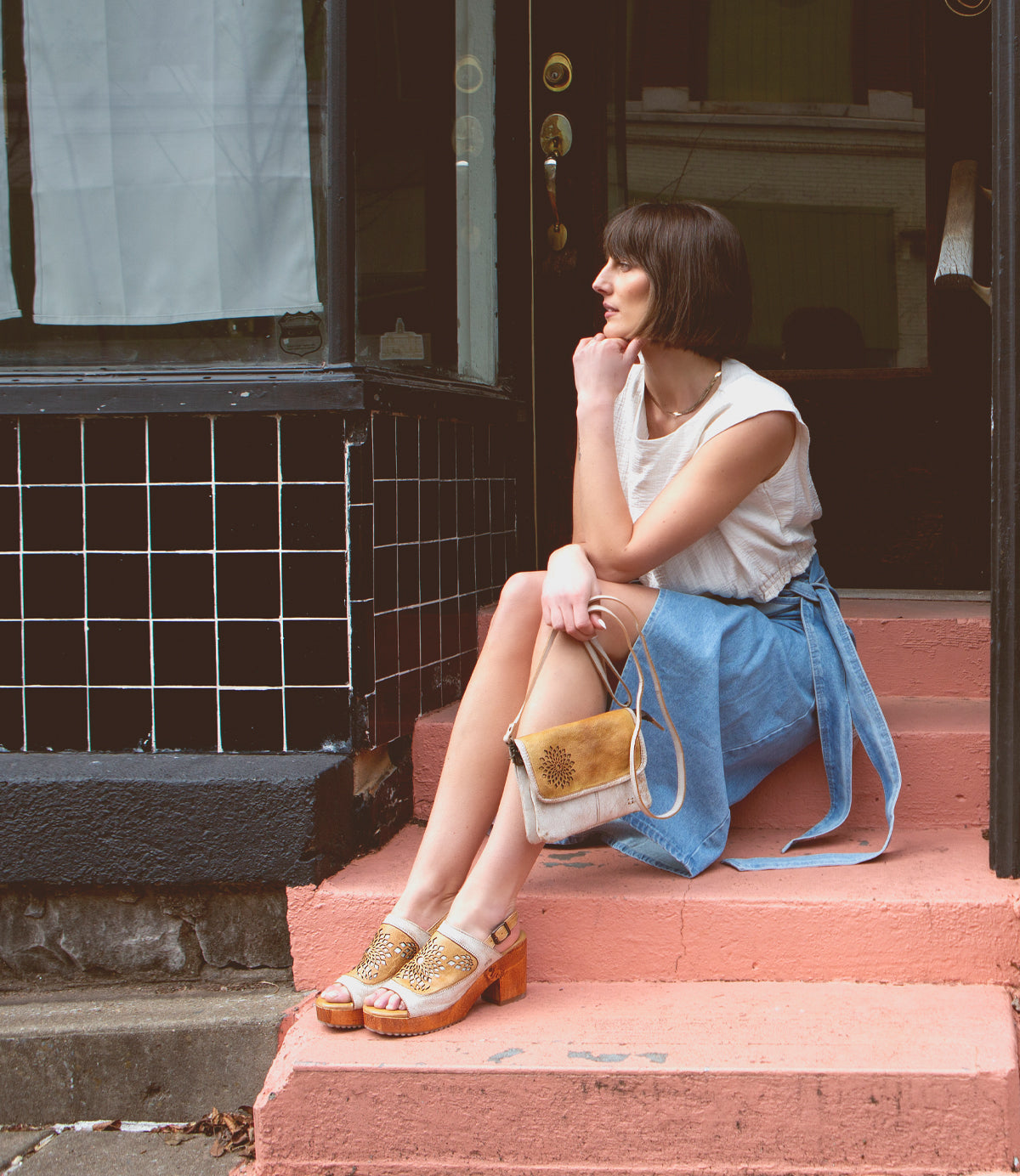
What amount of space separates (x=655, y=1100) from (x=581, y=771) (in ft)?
1.73

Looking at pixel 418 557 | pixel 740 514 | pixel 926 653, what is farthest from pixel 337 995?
pixel 926 653

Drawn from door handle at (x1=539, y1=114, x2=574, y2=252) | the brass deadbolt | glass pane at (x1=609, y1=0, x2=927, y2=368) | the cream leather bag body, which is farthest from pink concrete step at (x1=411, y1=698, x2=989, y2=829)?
the brass deadbolt

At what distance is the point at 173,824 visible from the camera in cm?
238

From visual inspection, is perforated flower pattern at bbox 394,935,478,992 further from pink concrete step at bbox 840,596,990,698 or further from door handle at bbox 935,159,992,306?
door handle at bbox 935,159,992,306

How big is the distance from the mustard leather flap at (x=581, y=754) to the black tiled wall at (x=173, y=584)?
25.8 inches

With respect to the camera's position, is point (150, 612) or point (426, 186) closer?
point (150, 612)

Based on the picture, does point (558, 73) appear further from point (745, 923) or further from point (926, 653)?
point (745, 923)

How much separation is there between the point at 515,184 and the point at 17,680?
6.41ft

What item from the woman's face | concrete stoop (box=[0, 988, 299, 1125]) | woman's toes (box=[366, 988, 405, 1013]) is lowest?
concrete stoop (box=[0, 988, 299, 1125])

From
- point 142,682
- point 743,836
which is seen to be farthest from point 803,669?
point 142,682

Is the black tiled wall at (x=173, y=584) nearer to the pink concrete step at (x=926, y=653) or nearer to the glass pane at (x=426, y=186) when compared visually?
the glass pane at (x=426, y=186)

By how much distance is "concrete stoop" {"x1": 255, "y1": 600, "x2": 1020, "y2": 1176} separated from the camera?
5.92 feet

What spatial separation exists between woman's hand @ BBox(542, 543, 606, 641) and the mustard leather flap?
159mm

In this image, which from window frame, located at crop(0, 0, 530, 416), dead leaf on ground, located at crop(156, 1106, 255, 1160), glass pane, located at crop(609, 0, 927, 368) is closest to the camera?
dead leaf on ground, located at crop(156, 1106, 255, 1160)
